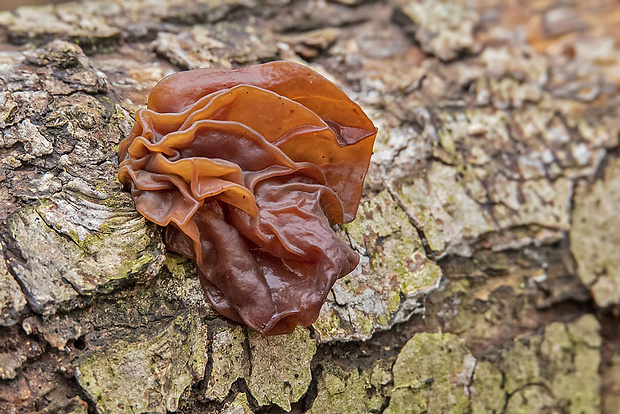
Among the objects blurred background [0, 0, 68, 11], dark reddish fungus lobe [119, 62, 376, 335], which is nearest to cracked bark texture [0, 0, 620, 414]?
dark reddish fungus lobe [119, 62, 376, 335]

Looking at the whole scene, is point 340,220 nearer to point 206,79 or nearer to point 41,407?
point 206,79

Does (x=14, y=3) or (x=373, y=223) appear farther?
(x=14, y=3)

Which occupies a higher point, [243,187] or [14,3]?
[243,187]

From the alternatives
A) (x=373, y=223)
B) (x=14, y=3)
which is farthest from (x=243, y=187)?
(x=14, y=3)

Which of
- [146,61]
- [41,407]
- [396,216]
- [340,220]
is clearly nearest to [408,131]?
[396,216]

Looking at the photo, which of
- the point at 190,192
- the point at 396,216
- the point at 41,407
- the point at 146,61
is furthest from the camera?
the point at 146,61

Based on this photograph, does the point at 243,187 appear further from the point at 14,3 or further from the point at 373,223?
the point at 14,3
